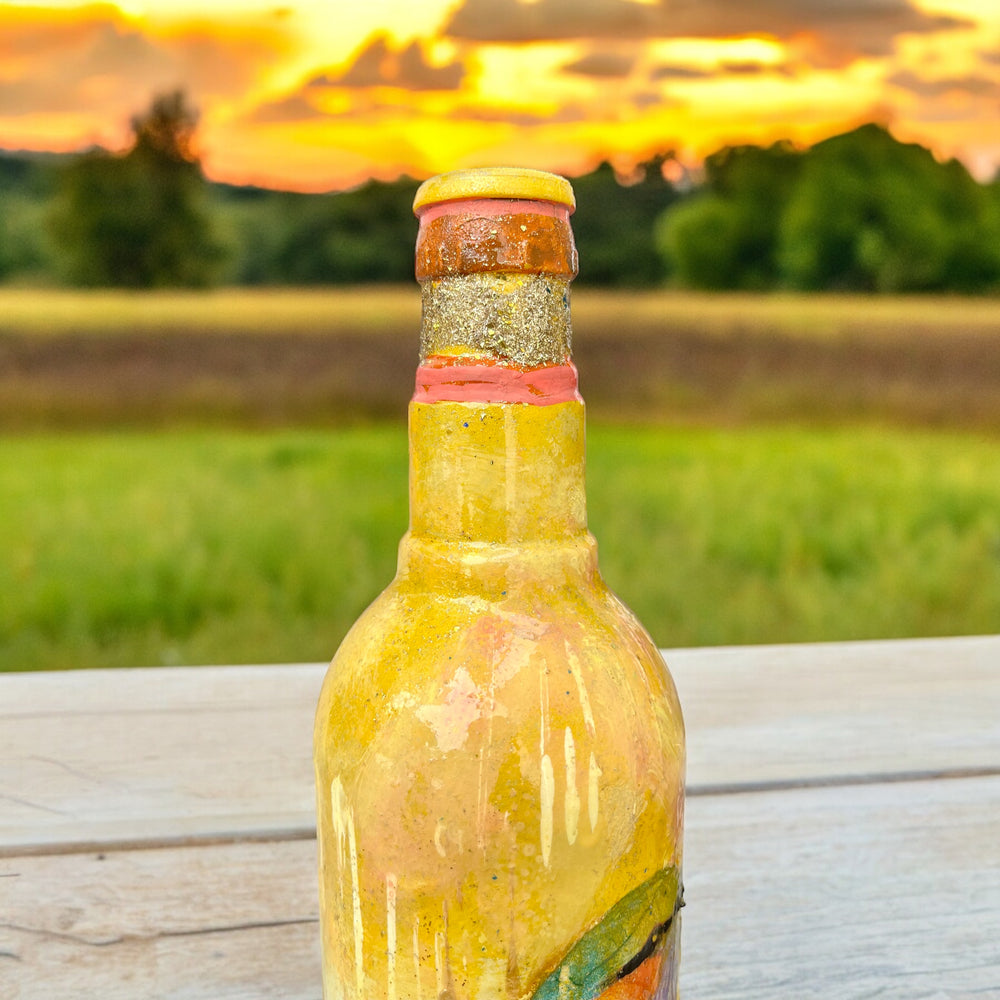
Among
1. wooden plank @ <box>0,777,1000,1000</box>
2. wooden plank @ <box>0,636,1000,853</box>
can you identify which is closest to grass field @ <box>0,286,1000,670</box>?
wooden plank @ <box>0,636,1000,853</box>

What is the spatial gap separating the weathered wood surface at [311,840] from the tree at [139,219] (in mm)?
1335

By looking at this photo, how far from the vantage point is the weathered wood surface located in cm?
59

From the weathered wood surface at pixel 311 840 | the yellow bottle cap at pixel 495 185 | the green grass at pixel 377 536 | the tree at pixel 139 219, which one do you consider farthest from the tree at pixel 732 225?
the yellow bottle cap at pixel 495 185

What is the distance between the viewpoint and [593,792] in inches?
15.3

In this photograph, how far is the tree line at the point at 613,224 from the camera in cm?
209

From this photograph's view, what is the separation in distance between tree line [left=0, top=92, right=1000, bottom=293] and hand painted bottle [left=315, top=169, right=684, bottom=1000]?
5.43ft

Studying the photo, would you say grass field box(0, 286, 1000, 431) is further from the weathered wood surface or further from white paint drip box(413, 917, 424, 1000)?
white paint drip box(413, 917, 424, 1000)

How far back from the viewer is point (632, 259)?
87.0 inches

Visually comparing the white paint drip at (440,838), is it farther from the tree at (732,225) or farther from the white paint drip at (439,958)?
the tree at (732,225)

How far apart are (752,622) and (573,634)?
1.78 meters

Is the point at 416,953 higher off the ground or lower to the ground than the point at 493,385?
lower

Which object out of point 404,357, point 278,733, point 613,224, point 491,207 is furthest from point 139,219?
point 491,207

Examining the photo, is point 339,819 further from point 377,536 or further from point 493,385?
point 377,536

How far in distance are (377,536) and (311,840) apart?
1.38 metres
